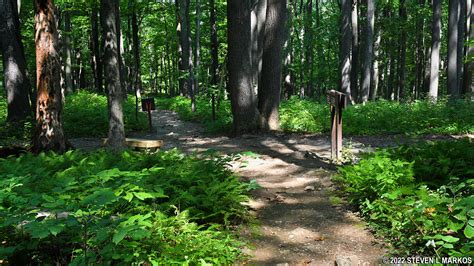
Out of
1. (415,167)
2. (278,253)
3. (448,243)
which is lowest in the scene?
(278,253)

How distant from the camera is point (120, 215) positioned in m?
3.93

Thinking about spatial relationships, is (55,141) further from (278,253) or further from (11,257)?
(278,253)

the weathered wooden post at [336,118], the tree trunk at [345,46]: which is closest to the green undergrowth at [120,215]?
the weathered wooden post at [336,118]

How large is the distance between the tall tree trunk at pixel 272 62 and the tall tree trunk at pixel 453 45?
9.85m

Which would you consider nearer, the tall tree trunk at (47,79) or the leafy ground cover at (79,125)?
the tall tree trunk at (47,79)

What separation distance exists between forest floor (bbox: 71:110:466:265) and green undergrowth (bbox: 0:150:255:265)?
0.42 m

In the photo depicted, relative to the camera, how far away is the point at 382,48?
3406 centimetres

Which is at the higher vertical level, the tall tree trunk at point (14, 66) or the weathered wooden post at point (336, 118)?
the tall tree trunk at point (14, 66)

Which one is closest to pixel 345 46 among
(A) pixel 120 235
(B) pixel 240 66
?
(B) pixel 240 66

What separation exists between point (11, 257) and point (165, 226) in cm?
143

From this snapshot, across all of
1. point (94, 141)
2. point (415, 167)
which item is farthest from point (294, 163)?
point (94, 141)

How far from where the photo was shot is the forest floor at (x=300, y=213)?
404 cm

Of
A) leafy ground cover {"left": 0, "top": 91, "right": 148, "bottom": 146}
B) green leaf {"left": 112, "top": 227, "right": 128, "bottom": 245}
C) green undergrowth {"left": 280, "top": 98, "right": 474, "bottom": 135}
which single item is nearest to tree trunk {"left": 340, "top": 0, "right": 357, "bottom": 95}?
green undergrowth {"left": 280, "top": 98, "right": 474, "bottom": 135}

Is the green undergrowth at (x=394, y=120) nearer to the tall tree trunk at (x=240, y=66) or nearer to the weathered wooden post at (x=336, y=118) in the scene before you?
the tall tree trunk at (x=240, y=66)
